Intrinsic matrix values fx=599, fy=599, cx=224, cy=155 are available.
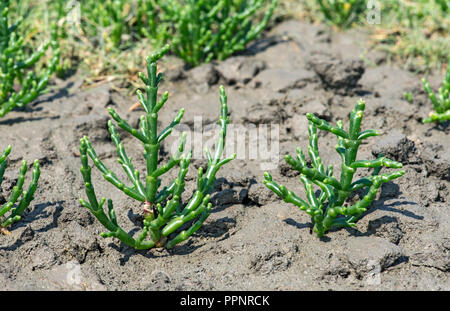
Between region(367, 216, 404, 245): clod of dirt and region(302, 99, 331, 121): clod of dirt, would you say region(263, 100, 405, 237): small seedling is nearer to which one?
region(367, 216, 404, 245): clod of dirt

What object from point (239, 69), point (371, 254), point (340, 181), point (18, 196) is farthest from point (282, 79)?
point (18, 196)

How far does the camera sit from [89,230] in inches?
144

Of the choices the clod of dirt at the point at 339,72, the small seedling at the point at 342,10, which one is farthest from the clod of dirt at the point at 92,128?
the small seedling at the point at 342,10

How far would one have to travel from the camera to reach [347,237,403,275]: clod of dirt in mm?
3326

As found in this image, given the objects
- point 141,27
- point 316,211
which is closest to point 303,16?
point 141,27

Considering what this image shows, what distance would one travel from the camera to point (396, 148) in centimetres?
410

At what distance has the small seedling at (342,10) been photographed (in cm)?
594

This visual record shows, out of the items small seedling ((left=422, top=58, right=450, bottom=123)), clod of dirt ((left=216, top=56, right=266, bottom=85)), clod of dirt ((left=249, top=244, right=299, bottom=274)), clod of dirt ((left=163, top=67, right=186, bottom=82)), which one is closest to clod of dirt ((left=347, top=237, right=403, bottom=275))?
clod of dirt ((left=249, top=244, right=299, bottom=274))

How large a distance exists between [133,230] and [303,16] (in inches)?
136

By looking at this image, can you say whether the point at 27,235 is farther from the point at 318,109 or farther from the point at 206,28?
the point at 206,28

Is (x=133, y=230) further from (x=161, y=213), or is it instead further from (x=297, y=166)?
(x=297, y=166)

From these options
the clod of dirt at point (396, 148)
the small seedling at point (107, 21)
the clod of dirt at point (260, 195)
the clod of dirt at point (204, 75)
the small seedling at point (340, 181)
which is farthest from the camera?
the small seedling at point (107, 21)

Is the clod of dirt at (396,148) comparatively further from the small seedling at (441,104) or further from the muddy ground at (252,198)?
the small seedling at (441,104)

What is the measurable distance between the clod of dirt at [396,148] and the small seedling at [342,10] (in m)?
2.20
